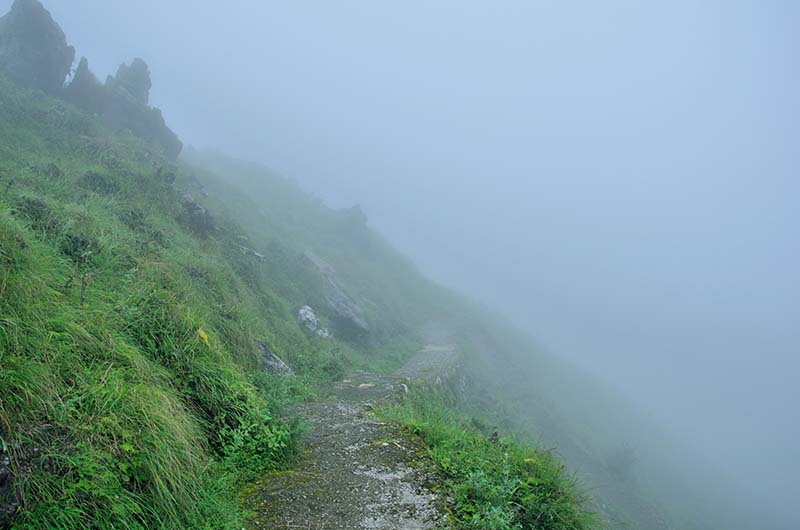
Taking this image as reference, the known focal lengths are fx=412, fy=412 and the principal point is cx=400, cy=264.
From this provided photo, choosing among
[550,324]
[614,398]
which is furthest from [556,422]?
[550,324]

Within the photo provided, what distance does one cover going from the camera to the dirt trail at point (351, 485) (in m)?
4.70

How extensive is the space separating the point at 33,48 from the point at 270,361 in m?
26.2

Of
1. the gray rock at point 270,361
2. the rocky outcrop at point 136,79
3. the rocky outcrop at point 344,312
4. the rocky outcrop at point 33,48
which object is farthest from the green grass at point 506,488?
the rocky outcrop at point 136,79

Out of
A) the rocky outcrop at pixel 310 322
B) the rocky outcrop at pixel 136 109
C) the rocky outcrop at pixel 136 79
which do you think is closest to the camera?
the rocky outcrop at pixel 310 322

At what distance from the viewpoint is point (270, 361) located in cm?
1107

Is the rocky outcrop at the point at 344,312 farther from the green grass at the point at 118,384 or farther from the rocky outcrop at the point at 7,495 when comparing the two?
the rocky outcrop at the point at 7,495

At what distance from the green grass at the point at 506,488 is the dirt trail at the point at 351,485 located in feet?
1.10

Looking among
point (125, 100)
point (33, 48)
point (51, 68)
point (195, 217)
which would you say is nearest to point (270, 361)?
point (195, 217)

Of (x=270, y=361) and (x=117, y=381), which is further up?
(x=117, y=381)

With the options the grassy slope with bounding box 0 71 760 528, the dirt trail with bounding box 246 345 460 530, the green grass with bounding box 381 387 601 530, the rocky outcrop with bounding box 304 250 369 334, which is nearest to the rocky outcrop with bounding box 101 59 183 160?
the grassy slope with bounding box 0 71 760 528

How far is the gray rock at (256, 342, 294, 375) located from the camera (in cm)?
1077

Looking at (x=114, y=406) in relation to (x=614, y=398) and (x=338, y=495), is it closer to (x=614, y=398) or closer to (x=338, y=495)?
(x=338, y=495)

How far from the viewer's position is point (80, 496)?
3320 millimetres

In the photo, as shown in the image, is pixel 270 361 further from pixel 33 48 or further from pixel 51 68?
pixel 33 48
